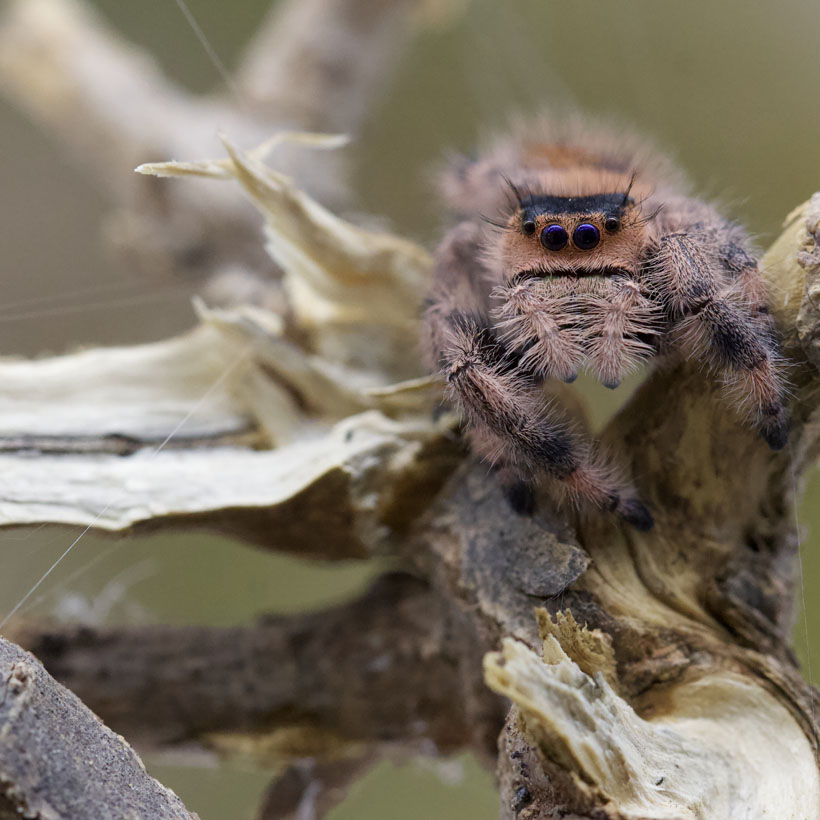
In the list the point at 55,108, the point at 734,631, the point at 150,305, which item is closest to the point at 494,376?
the point at 734,631

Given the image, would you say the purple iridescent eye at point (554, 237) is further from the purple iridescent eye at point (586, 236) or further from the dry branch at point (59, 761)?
the dry branch at point (59, 761)

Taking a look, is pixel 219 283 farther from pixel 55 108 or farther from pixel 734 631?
pixel 734 631

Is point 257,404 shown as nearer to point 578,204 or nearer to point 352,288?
point 352,288

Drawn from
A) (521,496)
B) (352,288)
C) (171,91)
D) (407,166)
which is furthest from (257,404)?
(171,91)

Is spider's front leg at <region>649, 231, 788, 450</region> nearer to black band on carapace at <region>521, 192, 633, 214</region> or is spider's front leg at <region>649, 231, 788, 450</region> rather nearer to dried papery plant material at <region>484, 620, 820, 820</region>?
black band on carapace at <region>521, 192, 633, 214</region>

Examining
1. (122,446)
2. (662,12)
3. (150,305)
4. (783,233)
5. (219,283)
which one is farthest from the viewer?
(662,12)
